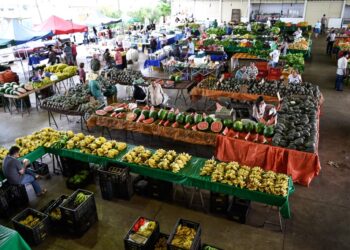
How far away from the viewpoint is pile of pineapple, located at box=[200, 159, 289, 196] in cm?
507

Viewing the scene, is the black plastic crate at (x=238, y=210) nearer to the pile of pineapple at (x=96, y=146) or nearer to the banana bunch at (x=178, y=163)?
the banana bunch at (x=178, y=163)

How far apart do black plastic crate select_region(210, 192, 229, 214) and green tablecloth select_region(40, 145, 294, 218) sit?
0.40 meters

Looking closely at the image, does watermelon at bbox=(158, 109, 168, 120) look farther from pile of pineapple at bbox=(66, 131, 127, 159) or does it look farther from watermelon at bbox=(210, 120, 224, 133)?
pile of pineapple at bbox=(66, 131, 127, 159)

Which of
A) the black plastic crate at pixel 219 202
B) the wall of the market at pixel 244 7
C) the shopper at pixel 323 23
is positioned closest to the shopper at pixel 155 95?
the black plastic crate at pixel 219 202

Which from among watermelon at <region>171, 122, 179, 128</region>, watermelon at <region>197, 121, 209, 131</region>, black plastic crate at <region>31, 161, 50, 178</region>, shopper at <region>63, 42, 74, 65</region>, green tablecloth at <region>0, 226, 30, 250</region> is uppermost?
shopper at <region>63, 42, 74, 65</region>

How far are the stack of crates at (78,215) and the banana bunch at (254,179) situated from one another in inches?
121

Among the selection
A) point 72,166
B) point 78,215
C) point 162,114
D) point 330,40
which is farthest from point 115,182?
point 330,40

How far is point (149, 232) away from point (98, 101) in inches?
239

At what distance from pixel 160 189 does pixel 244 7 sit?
36315 millimetres

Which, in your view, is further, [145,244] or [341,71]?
[341,71]

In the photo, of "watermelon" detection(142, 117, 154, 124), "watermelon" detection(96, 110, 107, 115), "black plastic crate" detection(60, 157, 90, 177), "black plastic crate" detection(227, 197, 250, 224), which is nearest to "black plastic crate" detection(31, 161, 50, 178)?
"black plastic crate" detection(60, 157, 90, 177)

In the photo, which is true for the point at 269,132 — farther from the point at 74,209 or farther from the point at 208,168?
the point at 74,209

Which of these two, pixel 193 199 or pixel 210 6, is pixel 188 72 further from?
pixel 210 6

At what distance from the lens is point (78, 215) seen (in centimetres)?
532
